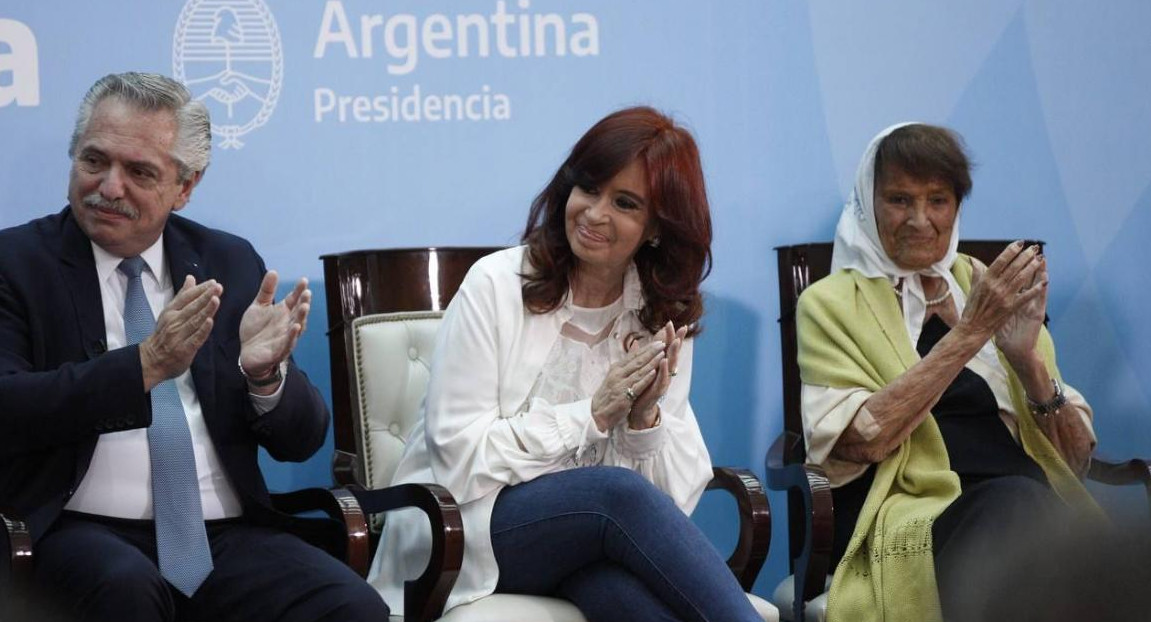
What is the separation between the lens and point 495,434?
264 cm

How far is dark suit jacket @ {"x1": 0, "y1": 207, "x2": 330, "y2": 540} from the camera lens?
7.63ft

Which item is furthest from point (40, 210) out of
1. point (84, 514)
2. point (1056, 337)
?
point (1056, 337)

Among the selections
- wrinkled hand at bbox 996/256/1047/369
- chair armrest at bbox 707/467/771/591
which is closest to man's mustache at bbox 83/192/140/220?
chair armrest at bbox 707/467/771/591

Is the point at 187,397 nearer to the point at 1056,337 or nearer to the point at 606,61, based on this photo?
the point at 606,61

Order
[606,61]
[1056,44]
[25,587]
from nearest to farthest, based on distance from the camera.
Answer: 1. [25,587]
2. [606,61]
3. [1056,44]

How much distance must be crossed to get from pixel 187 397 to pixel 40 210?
929 mm

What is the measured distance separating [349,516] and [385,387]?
599mm

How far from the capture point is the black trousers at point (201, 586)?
7.33 feet

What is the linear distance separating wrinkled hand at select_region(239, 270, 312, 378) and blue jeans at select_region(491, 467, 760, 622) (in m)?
0.51

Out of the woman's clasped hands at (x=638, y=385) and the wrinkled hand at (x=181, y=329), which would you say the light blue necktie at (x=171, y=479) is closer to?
the wrinkled hand at (x=181, y=329)

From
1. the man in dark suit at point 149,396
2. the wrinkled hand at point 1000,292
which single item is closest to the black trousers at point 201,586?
the man in dark suit at point 149,396

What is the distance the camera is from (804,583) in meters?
2.84

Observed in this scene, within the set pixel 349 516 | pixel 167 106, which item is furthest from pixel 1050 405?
pixel 167 106

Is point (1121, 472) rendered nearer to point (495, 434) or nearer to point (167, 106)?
point (495, 434)
